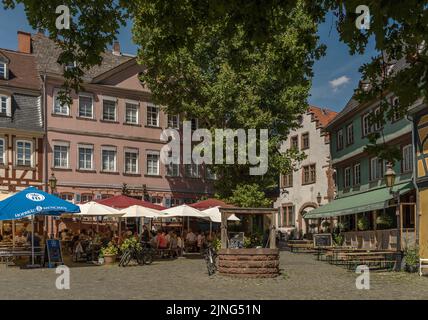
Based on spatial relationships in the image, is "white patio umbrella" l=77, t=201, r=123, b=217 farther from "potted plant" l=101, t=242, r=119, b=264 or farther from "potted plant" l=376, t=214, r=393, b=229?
"potted plant" l=376, t=214, r=393, b=229

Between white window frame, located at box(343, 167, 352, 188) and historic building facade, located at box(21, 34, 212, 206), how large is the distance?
9756 mm

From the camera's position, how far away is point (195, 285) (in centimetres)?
1581

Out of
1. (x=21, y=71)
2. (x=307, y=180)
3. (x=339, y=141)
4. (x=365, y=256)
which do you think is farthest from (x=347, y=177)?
(x=21, y=71)

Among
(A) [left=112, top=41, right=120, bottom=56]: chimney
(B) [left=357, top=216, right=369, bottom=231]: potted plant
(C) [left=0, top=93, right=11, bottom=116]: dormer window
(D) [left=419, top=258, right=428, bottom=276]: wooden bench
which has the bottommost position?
(D) [left=419, top=258, right=428, bottom=276]: wooden bench

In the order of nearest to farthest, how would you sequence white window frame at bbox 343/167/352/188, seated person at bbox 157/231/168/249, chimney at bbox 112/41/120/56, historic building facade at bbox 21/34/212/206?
seated person at bbox 157/231/168/249 < historic building facade at bbox 21/34/212/206 < white window frame at bbox 343/167/352/188 < chimney at bbox 112/41/120/56

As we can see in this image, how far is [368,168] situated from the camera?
3275 centimetres

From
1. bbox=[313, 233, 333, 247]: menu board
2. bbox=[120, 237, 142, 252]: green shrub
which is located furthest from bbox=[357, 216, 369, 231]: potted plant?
bbox=[120, 237, 142, 252]: green shrub

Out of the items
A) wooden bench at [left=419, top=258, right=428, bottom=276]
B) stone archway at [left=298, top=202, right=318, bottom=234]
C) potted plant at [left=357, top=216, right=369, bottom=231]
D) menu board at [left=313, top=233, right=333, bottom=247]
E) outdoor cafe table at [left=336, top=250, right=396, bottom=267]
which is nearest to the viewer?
wooden bench at [left=419, top=258, right=428, bottom=276]

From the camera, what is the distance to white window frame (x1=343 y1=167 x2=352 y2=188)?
36531 mm

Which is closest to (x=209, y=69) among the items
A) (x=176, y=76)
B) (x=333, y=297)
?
(x=176, y=76)

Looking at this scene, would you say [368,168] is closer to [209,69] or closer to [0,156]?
[209,69]

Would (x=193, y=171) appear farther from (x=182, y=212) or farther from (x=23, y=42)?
(x=182, y=212)

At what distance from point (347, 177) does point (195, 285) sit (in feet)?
75.9

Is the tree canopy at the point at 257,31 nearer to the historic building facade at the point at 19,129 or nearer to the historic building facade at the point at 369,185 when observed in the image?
the historic building facade at the point at 369,185
